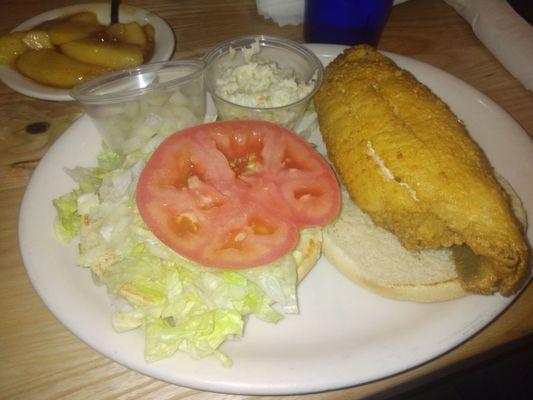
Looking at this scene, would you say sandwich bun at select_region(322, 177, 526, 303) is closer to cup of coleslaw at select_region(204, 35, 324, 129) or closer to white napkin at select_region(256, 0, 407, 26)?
cup of coleslaw at select_region(204, 35, 324, 129)

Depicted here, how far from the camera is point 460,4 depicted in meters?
3.83

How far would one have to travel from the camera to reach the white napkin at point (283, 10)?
359cm

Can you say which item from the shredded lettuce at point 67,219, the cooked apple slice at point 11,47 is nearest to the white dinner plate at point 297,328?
the shredded lettuce at point 67,219

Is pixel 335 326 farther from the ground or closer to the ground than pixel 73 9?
closer to the ground

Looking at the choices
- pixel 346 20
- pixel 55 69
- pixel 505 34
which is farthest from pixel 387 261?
pixel 55 69

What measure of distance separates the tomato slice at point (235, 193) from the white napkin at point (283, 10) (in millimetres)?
1864

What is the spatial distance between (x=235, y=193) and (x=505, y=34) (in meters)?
2.74

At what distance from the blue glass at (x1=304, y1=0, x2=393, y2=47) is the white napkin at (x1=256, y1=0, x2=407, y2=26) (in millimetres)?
252

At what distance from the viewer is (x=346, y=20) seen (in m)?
3.26

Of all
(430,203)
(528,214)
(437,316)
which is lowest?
(437,316)

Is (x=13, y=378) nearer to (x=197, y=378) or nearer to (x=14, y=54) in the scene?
(x=197, y=378)

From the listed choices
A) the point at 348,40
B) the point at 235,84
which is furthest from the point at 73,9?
the point at 348,40

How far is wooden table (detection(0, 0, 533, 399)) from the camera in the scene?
185 cm

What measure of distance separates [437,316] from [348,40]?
224 cm
